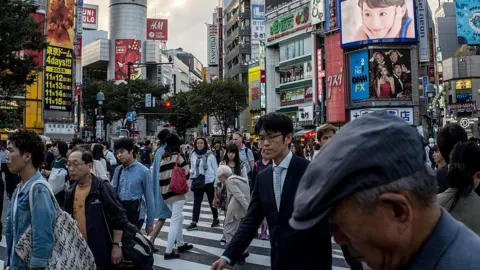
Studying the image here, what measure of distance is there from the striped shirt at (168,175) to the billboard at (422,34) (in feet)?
120

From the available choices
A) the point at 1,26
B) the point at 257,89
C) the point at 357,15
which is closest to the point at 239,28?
the point at 257,89

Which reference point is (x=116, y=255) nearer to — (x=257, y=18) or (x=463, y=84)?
(x=257, y=18)

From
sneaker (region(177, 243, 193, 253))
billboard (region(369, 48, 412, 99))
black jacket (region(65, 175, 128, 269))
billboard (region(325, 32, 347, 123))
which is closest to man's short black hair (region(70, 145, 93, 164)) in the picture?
black jacket (region(65, 175, 128, 269))

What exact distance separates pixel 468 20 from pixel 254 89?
2468cm

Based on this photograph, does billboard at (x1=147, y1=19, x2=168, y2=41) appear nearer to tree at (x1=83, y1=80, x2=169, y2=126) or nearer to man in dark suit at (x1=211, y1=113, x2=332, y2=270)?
tree at (x1=83, y1=80, x2=169, y2=126)

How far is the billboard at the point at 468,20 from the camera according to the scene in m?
49.4

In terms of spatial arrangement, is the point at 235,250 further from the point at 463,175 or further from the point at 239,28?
the point at 239,28

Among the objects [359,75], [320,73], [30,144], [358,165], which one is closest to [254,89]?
[320,73]

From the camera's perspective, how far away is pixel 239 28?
219 feet

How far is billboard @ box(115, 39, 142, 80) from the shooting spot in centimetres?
8288

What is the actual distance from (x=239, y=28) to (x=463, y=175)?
65599 mm

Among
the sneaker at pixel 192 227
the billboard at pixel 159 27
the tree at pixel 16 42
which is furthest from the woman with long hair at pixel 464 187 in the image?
the billboard at pixel 159 27

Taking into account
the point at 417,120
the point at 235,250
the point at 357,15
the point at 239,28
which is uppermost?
the point at 239,28

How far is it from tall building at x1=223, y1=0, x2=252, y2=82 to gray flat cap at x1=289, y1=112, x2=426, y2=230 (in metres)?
63.8
